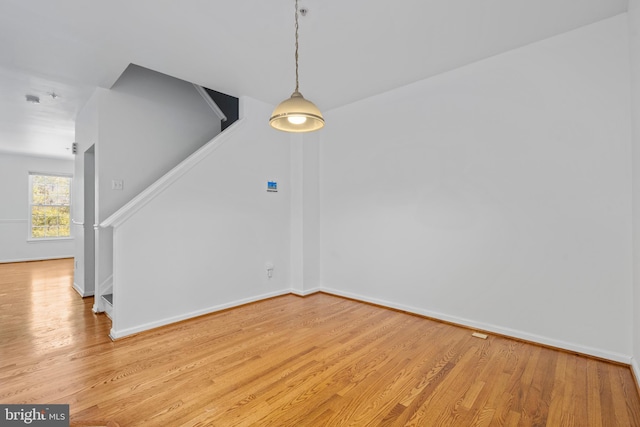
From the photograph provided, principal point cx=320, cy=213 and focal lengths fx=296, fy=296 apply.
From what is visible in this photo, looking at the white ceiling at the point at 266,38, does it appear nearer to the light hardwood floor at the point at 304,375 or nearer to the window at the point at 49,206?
the light hardwood floor at the point at 304,375

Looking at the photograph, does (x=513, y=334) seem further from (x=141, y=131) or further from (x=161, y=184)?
(x=141, y=131)

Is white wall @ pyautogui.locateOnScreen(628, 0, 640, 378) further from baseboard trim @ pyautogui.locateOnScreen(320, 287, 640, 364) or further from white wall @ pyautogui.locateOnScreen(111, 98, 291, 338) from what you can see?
white wall @ pyautogui.locateOnScreen(111, 98, 291, 338)

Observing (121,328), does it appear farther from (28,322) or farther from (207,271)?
(28,322)

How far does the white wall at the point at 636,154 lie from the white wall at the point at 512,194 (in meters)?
0.11

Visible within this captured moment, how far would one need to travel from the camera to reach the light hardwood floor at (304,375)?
1.79m

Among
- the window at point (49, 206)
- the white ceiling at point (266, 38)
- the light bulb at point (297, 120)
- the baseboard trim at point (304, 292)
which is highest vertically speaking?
the white ceiling at point (266, 38)

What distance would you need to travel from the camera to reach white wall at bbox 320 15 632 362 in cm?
244

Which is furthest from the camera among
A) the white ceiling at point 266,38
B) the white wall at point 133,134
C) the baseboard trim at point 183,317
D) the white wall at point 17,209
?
the white wall at point 17,209

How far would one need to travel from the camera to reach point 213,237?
3.70m

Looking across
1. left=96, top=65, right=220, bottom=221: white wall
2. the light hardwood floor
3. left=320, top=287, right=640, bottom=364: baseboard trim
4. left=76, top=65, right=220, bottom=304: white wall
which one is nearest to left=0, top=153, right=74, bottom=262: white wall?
left=76, top=65, right=220, bottom=304: white wall

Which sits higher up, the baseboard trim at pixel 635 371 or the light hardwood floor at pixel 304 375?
the baseboard trim at pixel 635 371

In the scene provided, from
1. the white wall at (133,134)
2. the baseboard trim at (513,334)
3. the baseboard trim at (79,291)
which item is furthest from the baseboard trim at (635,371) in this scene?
the baseboard trim at (79,291)

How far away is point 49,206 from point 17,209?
621mm

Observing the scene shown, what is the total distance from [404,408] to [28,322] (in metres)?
4.04
